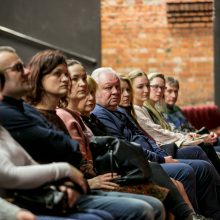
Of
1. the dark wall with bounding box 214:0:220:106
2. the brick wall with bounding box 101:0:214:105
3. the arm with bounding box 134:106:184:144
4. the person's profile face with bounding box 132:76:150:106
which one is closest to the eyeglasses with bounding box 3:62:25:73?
the arm with bounding box 134:106:184:144

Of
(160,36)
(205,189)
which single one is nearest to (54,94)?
(205,189)

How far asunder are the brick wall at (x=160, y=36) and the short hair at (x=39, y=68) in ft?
22.1

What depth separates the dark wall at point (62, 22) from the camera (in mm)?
9000

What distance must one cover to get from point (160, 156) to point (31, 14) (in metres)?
4.27

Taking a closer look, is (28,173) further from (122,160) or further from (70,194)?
(122,160)

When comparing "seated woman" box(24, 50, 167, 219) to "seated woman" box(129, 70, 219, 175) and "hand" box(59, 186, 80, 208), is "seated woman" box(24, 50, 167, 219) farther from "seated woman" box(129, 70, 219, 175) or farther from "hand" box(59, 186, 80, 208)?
"seated woman" box(129, 70, 219, 175)

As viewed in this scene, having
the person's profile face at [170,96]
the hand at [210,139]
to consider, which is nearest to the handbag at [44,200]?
the hand at [210,139]

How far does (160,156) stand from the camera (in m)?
5.25

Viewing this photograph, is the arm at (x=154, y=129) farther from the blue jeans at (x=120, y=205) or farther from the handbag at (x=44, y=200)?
the handbag at (x=44, y=200)

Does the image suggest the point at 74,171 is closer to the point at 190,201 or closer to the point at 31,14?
the point at 190,201

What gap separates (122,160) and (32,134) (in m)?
0.74

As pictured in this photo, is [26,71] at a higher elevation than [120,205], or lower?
higher

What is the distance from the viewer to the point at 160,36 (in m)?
10.6

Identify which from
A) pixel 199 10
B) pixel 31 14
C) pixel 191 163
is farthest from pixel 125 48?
pixel 191 163
